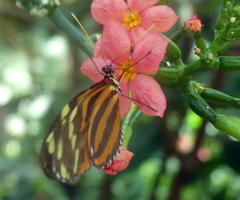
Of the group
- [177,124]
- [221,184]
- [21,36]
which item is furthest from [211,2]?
[21,36]

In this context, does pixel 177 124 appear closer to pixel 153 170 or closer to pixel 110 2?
pixel 153 170

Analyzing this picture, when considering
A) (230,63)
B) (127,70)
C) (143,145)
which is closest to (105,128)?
(127,70)

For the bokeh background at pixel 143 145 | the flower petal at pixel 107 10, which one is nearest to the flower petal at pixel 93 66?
the flower petal at pixel 107 10

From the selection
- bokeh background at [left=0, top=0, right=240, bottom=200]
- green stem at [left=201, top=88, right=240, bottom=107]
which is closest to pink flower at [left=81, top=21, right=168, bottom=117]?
green stem at [left=201, top=88, right=240, bottom=107]

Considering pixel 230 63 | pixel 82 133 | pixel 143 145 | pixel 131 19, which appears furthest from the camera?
pixel 143 145

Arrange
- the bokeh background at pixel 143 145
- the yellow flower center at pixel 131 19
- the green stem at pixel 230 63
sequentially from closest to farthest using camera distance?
1. the green stem at pixel 230 63
2. the yellow flower center at pixel 131 19
3. the bokeh background at pixel 143 145

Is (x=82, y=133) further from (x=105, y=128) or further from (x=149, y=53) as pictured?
(x=149, y=53)

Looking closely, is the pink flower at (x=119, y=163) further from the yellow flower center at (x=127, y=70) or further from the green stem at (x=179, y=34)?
the green stem at (x=179, y=34)

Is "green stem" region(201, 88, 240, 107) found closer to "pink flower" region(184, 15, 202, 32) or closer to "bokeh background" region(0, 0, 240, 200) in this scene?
"pink flower" region(184, 15, 202, 32)
